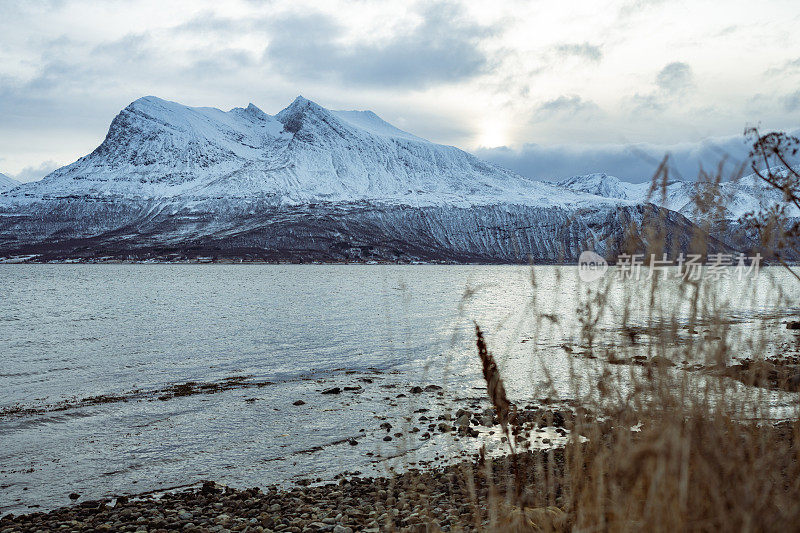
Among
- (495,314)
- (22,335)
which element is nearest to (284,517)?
(22,335)

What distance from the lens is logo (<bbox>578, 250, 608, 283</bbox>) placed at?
529 centimetres

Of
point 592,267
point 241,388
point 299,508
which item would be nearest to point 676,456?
point 592,267

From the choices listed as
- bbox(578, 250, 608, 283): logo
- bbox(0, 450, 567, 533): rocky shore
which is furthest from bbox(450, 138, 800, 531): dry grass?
bbox(0, 450, 567, 533): rocky shore

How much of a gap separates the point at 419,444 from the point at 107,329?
34067mm

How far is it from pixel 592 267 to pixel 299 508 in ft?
22.1

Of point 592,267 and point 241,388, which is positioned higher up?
point 592,267

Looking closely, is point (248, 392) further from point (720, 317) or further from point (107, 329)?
point (107, 329)

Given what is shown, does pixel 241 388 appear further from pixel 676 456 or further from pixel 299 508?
pixel 676 456

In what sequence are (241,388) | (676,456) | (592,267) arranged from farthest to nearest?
(241,388) → (592,267) → (676,456)

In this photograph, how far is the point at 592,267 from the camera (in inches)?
230

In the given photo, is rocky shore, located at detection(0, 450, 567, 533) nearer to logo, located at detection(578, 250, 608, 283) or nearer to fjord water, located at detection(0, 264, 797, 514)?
fjord water, located at detection(0, 264, 797, 514)

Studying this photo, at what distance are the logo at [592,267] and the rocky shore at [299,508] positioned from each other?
3506 mm

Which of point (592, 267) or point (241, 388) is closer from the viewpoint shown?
point (592, 267)

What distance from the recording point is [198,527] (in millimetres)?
9094
